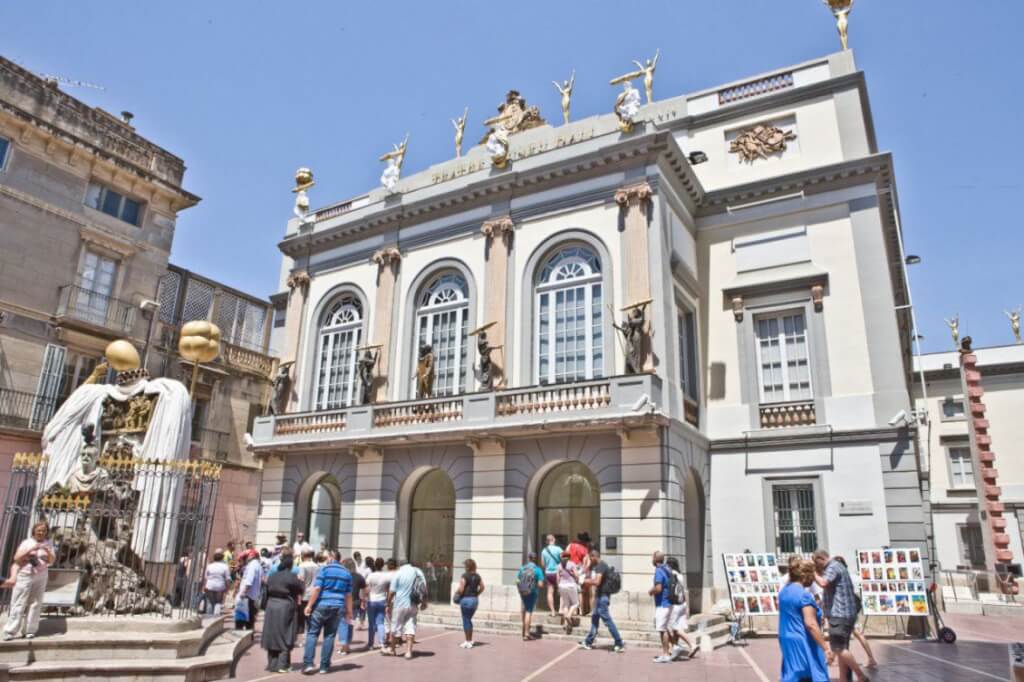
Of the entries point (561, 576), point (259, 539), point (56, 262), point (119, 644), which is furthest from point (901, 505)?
point (56, 262)

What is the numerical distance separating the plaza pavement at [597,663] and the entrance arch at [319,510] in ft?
24.4

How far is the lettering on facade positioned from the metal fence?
1375 cm

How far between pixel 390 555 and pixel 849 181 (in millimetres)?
15626

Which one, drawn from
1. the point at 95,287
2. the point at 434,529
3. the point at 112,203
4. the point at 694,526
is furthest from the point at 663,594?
the point at 112,203

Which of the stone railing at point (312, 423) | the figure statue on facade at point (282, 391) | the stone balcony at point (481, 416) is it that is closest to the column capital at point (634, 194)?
the stone balcony at point (481, 416)

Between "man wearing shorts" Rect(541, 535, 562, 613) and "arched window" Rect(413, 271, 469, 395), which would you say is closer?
"man wearing shorts" Rect(541, 535, 562, 613)

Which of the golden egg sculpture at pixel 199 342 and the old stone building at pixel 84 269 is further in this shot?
the old stone building at pixel 84 269

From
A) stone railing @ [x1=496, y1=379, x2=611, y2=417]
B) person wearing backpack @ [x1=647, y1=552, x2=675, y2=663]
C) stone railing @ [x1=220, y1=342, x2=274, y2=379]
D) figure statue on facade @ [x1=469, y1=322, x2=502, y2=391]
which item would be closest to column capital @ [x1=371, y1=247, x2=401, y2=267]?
figure statue on facade @ [x1=469, y1=322, x2=502, y2=391]

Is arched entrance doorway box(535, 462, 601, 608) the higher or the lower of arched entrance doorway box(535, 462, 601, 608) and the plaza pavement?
the higher

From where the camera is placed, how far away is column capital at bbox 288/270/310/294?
23.5 metres

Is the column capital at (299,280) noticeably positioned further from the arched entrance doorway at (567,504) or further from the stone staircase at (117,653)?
the stone staircase at (117,653)

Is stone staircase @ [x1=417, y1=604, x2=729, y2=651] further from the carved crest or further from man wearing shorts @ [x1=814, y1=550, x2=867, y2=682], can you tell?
the carved crest

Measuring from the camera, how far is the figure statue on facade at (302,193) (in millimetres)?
Result: 24766

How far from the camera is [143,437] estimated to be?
10867 mm
